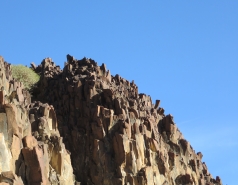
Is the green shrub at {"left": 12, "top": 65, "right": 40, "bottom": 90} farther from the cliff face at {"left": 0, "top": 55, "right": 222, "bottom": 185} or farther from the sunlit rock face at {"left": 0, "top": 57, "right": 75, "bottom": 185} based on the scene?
the sunlit rock face at {"left": 0, "top": 57, "right": 75, "bottom": 185}

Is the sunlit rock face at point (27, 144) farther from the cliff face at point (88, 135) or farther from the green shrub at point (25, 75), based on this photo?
the green shrub at point (25, 75)

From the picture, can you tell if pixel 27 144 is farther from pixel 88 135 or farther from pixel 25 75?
pixel 25 75

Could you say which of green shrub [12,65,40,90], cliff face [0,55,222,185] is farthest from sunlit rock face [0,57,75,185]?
green shrub [12,65,40,90]

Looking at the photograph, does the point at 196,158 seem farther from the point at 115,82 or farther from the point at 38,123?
the point at 38,123

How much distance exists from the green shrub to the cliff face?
7.06ft

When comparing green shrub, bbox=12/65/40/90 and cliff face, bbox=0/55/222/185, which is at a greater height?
green shrub, bbox=12/65/40/90

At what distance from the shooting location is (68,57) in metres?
92.8

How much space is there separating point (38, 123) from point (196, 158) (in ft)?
130

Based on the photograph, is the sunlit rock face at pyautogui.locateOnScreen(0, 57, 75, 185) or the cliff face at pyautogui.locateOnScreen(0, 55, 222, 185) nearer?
the sunlit rock face at pyautogui.locateOnScreen(0, 57, 75, 185)

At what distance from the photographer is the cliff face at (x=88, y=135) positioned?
2080 inches

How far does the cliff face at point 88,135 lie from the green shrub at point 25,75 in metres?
2.15

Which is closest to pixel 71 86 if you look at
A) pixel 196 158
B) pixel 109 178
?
pixel 109 178

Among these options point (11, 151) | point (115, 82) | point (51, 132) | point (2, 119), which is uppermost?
point (115, 82)

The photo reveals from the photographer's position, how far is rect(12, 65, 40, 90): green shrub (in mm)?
93500
